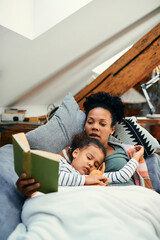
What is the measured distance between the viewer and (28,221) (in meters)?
0.80

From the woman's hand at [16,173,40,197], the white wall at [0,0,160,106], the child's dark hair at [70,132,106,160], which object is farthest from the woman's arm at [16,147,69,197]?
the white wall at [0,0,160,106]

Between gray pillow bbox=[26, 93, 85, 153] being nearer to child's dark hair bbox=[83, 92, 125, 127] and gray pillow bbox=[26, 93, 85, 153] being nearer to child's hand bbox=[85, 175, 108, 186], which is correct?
child's dark hair bbox=[83, 92, 125, 127]

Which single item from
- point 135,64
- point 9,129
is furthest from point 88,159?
point 135,64

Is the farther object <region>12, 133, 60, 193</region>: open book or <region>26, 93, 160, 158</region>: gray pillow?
<region>26, 93, 160, 158</region>: gray pillow

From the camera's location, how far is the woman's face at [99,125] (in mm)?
1415

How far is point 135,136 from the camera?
5.11 ft

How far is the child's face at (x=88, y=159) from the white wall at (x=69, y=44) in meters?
1.17

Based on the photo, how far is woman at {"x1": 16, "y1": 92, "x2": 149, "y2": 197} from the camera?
4.27 ft

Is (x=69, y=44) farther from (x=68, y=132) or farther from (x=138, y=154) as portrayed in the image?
(x=138, y=154)

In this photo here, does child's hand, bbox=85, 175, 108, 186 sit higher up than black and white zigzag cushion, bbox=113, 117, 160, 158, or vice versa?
black and white zigzag cushion, bbox=113, 117, 160, 158

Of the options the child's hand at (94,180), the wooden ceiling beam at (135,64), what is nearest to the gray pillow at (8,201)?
the child's hand at (94,180)

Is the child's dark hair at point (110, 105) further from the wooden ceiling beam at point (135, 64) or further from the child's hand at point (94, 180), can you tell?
the wooden ceiling beam at point (135, 64)

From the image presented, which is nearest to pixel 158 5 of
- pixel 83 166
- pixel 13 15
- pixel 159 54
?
pixel 159 54

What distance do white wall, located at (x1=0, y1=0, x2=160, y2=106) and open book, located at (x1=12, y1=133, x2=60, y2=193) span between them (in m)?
1.30
